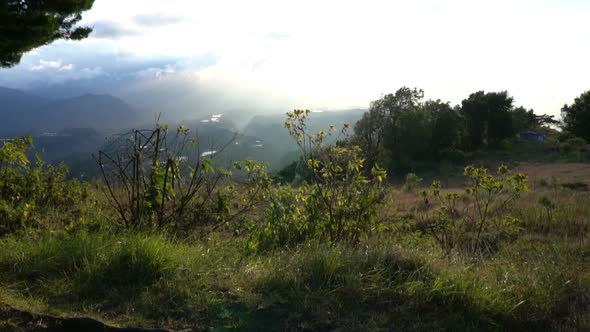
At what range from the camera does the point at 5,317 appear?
3039mm

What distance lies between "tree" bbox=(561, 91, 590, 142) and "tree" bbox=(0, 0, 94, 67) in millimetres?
43098

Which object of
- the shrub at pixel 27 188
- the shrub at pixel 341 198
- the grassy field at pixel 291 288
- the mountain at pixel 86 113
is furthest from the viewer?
the mountain at pixel 86 113

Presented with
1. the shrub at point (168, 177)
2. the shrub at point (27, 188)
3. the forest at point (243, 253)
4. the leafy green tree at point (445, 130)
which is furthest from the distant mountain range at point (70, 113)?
the forest at point (243, 253)

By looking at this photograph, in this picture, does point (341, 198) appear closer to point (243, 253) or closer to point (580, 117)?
point (243, 253)

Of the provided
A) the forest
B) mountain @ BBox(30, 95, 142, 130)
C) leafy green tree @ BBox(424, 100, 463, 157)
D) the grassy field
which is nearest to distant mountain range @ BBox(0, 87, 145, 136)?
mountain @ BBox(30, 95, 142, 130)

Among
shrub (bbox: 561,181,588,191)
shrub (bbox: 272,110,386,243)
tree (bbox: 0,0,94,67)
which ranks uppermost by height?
tree (bbox: 0,0,94,67)

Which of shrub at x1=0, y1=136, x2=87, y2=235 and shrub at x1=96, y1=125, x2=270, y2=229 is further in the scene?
shrub at x1=0, y1=136, x2=87, y2=235

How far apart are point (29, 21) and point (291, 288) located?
3.31 meters

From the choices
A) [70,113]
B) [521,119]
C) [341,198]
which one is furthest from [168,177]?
[70,113]

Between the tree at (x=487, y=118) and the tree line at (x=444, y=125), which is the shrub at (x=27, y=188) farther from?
the tree at (x=487, y=118)

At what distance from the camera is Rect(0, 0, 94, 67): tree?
163 inches

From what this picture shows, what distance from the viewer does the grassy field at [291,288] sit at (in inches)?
117

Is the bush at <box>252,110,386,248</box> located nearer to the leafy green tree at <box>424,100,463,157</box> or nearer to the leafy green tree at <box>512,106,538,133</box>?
the leafy green tree at <box>424,100,463,157</box>

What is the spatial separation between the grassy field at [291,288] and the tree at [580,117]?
137 feet
